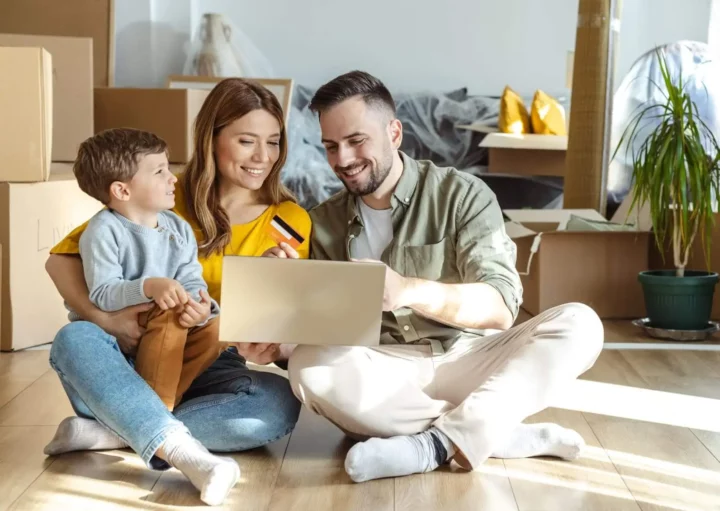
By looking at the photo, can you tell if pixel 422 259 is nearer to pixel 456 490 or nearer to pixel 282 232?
pixel 282 232

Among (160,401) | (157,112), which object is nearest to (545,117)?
(157,112)

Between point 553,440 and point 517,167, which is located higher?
point 517,167

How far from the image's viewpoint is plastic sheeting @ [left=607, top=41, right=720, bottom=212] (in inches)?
178

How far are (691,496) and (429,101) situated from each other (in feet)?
12.6

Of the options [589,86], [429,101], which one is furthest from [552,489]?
[429,101]

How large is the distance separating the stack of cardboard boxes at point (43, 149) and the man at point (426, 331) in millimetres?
1227

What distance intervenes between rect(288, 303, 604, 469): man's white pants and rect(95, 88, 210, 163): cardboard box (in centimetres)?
229

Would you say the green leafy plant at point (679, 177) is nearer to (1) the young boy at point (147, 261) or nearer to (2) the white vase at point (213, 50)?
(1) the young boy at point (147, 261)

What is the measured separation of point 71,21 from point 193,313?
319 cm

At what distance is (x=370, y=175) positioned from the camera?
80.9 inches

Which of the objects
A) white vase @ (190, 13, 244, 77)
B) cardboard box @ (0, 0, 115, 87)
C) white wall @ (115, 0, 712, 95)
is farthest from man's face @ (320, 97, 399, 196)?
white wall @ (115, 0, 712, 95)

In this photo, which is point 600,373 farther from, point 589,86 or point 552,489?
point 589,86

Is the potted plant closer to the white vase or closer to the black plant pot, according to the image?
the black plant pot

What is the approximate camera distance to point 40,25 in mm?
4641
